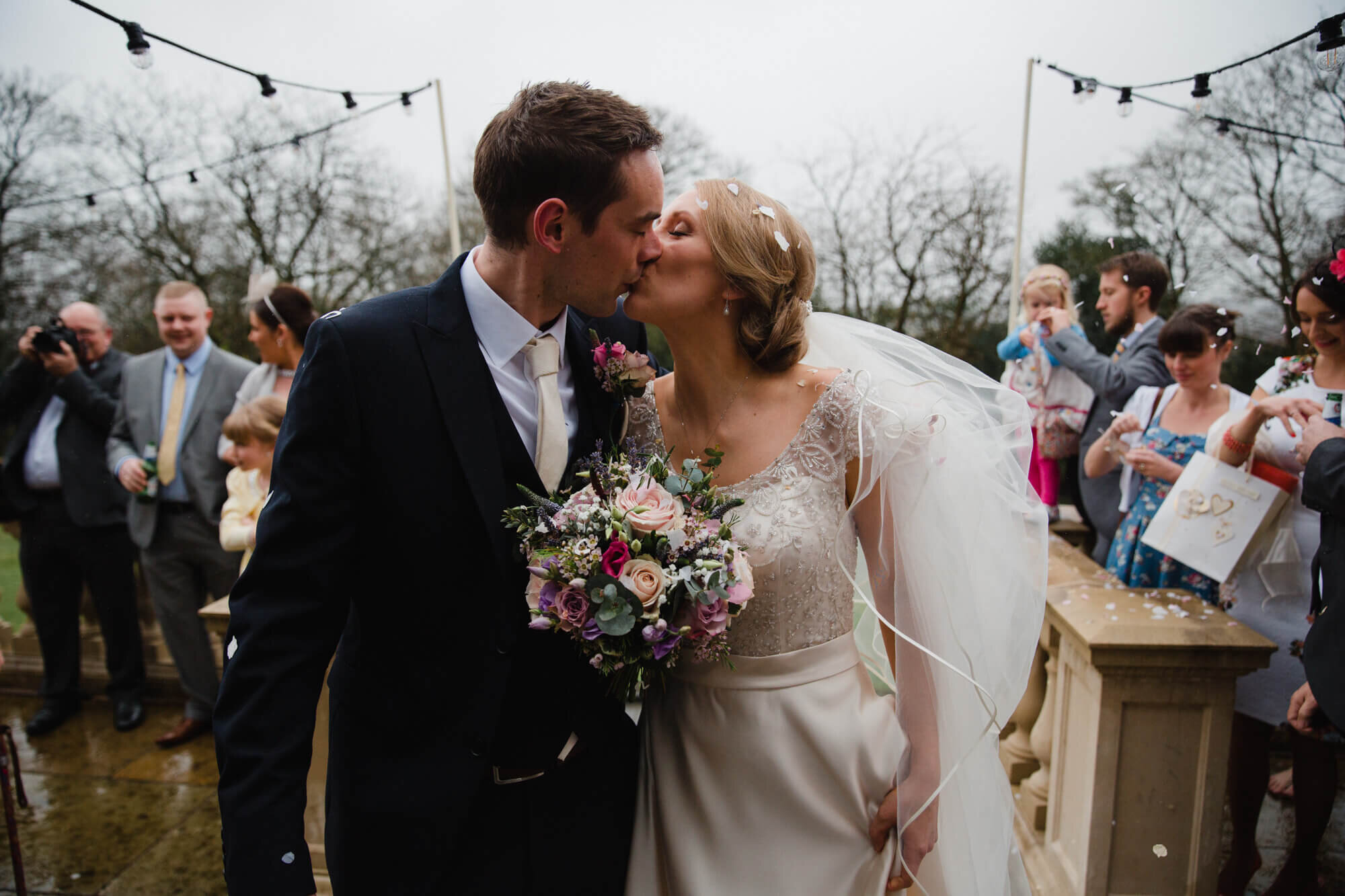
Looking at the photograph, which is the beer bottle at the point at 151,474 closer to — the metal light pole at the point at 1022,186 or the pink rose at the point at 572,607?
the pink rose at the point at 572,607

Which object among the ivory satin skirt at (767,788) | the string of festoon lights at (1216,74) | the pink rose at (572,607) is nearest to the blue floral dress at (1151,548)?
the string of festoon lights at (1216,74)

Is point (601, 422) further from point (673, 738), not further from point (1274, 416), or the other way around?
point (1274, 416)

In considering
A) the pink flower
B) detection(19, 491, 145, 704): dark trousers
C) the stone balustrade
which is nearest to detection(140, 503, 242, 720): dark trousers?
detection(19, 491, 145, 704): dark trousers

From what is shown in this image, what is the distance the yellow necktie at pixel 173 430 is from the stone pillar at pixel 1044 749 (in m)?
4.49

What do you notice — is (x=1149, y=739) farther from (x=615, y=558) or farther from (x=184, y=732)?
(x=184, y=732)

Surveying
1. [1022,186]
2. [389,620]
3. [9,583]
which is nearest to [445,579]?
[389,620]

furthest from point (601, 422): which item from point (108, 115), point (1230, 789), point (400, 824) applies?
point (108, 115)

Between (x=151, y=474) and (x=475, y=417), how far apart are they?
376 cm

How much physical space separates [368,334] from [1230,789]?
3270mm

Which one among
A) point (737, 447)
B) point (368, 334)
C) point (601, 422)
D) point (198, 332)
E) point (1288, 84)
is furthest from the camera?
point (198, 332)

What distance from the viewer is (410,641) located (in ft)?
5.20

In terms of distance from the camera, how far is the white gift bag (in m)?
2.69

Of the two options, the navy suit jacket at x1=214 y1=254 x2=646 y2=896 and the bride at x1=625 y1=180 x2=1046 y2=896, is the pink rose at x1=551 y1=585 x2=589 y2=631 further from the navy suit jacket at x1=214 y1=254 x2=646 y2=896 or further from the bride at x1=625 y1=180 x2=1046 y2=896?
the bride at x1=625 y1=180 x2=1046 y2=896

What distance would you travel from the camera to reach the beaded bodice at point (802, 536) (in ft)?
5.87
